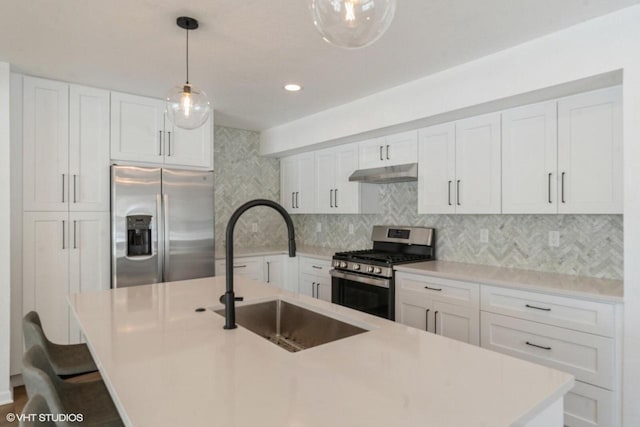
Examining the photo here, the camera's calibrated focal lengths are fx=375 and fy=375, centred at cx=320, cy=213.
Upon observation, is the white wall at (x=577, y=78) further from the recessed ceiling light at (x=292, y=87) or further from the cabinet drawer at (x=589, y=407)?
the recessed ceiling light at (x=292, y=87)

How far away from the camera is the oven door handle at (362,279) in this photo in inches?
127

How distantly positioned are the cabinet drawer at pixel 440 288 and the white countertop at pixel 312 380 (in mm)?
1332

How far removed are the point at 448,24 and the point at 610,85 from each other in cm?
108

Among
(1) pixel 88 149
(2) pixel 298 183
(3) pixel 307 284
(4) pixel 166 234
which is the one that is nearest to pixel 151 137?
(1) pixel 88 149

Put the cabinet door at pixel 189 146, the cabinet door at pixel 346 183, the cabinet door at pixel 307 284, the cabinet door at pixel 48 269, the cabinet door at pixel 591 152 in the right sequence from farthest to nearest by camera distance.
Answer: the cabinet door at pixel 307 284 → the cabinet door at pixel 346 183 → the cabinet door at pixel 189 146 → the cabinet door at pixel 48 269 → the cabinet door at pixel 591 152

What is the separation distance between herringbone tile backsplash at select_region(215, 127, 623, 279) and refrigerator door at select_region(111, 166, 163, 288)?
4.23ft

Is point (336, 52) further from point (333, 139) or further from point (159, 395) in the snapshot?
point (159, 395)

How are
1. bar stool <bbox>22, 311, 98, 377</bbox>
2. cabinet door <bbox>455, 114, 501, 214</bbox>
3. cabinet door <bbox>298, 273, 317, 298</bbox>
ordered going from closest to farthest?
1. bar stool <bbox>22, 311, 98, 377</bbox>
2. cabinet door <bbox>455, 114, 501, 214</bbox>
3. cabinet door <bbox>298, 273, 317, 298</bbox>

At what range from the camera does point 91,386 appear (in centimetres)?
166

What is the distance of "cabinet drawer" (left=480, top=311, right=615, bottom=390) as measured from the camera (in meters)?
2.10

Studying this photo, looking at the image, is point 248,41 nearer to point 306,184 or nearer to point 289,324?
point 289,324

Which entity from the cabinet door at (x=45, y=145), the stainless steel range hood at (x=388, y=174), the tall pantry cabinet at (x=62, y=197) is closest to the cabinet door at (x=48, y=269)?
the tall pantry cabinet at (x=62, y=197)

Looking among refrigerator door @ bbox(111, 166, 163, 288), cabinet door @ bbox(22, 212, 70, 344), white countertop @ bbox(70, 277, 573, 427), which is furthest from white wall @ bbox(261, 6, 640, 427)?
cabinet door @ bbox(22, 212, 70, 344)

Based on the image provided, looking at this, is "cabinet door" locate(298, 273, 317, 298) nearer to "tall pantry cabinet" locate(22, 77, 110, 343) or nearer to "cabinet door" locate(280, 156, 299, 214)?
"cabinet door" locate(280, 156, 299, 214)
